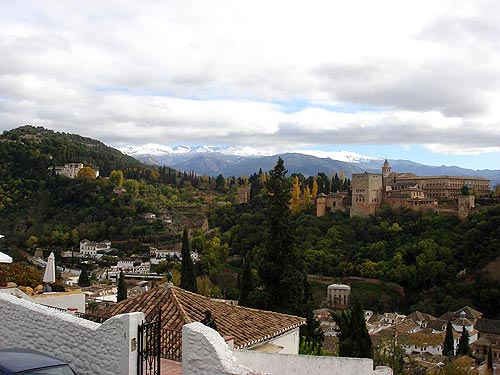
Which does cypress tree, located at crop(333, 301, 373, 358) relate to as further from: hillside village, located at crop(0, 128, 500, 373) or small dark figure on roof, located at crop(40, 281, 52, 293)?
hillside village, located at crop(0, 128, 500, 373)

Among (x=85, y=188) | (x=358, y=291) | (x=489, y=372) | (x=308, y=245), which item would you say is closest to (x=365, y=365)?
(x=489, y=372)

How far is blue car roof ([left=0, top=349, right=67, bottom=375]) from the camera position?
4.62 m

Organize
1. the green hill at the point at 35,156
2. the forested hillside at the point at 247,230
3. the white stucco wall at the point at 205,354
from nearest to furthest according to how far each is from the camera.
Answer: the white stucco wall at the point at 205,354 → the forested hillside at the point at 247,230 → the green hill at the point at 35,156

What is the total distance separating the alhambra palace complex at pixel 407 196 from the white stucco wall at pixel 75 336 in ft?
202

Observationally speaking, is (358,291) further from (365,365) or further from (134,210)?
(365,365)

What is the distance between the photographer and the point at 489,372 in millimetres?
27641

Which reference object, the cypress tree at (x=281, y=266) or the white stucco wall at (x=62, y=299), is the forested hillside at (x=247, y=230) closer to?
the cypress tree at (x=281, y=266)

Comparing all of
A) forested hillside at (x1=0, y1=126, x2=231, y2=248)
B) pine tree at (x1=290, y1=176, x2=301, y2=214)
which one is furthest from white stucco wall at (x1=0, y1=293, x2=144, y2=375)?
pine tree at (x1=290, y1=176, x2=301, y2=214)

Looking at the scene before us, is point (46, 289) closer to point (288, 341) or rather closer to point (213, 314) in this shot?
point (213, 314)

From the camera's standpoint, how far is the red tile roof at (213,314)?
27.3 feet

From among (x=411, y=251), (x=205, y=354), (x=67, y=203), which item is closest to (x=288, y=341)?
(x=205, y=354)

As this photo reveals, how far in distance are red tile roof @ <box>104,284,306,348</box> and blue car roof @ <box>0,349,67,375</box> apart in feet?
10.2

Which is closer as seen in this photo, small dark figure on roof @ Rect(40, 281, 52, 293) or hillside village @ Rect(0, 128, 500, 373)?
small dark figure on roof @ Rect(40, 281, 52, 293)

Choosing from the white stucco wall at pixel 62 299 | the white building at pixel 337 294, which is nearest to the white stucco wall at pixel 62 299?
the white stucco wall at pixel 62 299
